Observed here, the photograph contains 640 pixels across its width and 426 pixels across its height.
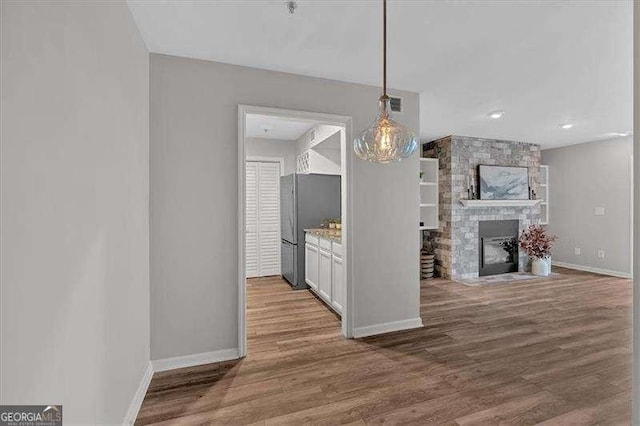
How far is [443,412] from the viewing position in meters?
1.95

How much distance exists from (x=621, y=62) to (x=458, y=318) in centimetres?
292

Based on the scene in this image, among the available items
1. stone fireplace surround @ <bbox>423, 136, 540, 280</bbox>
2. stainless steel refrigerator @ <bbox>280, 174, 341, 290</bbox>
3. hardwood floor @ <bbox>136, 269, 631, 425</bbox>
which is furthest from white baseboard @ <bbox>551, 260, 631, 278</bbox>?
stainless steel refrigerator @ <bbox>280, 174, 341, 290</bbox>

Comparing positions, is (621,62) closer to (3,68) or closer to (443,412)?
(443,412)

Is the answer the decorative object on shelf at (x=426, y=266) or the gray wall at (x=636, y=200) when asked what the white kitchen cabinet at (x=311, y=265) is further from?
the gray wall at (x=636, y=200)

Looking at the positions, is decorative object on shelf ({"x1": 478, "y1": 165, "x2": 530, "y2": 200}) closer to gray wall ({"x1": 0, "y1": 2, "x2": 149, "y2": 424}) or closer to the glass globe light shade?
the glass globe light shade

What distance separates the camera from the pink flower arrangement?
5844mm

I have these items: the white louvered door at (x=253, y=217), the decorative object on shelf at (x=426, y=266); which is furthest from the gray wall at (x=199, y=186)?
the decorative object on shelf at (x=426, y=266)

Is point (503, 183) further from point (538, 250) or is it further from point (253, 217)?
point (253, 217)

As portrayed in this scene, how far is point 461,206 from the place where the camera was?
5.64 metres

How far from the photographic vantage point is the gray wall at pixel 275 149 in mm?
5453

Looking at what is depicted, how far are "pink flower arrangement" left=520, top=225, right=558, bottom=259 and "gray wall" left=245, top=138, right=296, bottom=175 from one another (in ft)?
15.5

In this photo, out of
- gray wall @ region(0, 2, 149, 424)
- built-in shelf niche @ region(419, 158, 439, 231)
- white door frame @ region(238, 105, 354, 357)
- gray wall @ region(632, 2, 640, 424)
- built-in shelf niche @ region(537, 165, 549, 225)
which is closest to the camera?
gray wall @ region(632, 2, 640, 424)

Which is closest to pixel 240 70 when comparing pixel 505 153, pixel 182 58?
pixel 182 58

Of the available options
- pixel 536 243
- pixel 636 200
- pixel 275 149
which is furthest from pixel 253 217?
pixel 536 243
